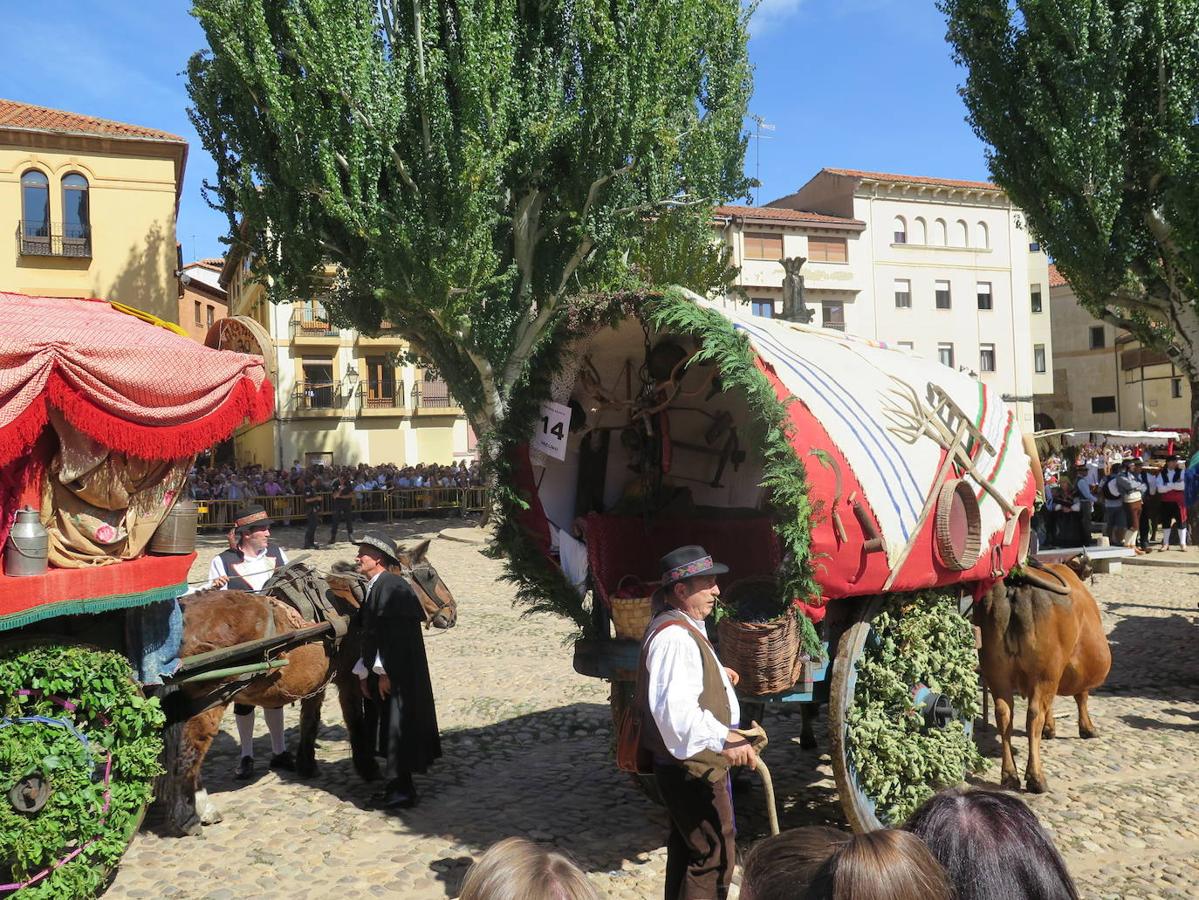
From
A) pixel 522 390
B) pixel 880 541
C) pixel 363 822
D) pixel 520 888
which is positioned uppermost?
pixel 522 390

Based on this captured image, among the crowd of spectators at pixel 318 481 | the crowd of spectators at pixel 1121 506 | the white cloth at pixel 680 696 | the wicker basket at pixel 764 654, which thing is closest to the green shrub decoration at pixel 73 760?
the white cloth at pixel 680 696

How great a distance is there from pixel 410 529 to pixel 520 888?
27394mm

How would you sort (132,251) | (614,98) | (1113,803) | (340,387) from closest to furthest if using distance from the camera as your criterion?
(1113,803)
(614,98)
(132,251)
(340,387)

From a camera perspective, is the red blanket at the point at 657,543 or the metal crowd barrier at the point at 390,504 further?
the metal crowd barrier at the point at 390,504

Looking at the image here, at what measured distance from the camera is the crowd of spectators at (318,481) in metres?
29.3

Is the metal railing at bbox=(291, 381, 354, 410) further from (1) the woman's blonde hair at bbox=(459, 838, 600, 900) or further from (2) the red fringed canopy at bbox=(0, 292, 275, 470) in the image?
(1) the woman's blonde hair at bbox=(459, 838, 600, 900)

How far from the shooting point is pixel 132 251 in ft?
92.4

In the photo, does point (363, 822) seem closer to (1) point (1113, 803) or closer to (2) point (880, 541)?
(2) point (880, 541)

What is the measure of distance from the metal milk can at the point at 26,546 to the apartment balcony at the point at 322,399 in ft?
125

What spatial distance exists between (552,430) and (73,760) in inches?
130

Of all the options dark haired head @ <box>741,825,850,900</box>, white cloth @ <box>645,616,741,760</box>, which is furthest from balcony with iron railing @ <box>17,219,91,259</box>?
dark haired head @ <box>741,825,850,900</box>

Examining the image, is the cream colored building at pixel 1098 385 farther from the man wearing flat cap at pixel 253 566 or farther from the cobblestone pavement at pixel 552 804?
the man wearing flat cap at pixel 253 566

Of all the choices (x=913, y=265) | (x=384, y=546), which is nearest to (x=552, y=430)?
(x=384, y=546)

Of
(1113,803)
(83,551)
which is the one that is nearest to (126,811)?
(83,551)
